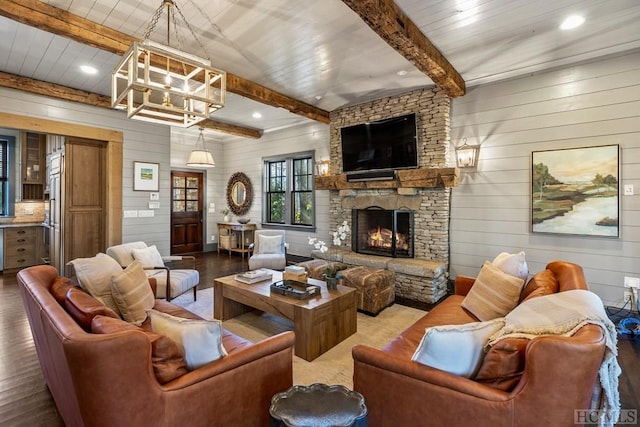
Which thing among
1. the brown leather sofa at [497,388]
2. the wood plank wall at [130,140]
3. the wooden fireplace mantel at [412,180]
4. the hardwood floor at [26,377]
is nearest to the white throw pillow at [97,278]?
the hardwood floor at [26,377]

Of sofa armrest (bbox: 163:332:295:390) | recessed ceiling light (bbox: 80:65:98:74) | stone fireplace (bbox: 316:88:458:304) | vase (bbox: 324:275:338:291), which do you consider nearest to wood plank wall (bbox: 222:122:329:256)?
stone fireplace (bbox: 316:88:458:304)

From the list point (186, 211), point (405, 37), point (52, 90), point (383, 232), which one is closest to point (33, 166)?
point (52, 90)

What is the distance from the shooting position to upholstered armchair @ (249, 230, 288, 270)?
17.4 feet

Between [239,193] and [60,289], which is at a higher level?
[239,193]

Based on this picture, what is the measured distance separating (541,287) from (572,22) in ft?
8.56

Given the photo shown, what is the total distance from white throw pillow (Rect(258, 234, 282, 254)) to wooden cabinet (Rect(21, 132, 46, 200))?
15.3ft

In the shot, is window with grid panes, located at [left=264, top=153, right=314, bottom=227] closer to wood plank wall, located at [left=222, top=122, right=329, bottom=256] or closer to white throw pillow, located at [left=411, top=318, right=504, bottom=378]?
wood plank wall, located at [left=222, top=122, right=329, bottom=256]

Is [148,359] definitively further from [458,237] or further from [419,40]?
[458,237]

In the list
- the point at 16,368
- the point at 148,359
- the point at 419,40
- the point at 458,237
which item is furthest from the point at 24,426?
the point at 458,237

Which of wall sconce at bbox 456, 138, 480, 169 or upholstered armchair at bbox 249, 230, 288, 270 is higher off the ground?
wall sconce at bbox 456, 138, 480, 169

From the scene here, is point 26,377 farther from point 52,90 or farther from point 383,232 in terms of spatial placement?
point 383,232

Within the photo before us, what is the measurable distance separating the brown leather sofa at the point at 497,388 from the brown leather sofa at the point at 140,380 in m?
0.53

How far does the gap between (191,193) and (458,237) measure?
666 centimetres

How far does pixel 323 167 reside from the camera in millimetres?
6105
